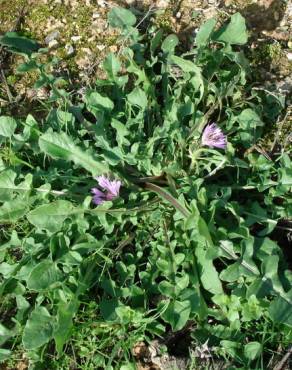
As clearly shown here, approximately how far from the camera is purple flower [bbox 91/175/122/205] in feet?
10.0

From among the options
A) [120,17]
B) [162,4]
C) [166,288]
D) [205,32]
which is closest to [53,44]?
[120,17]

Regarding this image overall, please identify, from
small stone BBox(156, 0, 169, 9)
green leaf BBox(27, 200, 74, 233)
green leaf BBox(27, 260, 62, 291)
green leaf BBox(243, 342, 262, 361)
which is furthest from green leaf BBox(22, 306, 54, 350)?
small stone BBox(156, 0, 169, 9)

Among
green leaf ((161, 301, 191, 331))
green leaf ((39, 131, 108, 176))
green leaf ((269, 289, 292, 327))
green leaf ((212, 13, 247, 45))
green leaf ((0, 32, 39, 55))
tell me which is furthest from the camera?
green leaf ((0, 32, 39, 55))

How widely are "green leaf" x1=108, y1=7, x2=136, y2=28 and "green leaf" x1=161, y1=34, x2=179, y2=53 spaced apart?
0.65ft

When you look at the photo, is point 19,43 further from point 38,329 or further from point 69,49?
point 38,329

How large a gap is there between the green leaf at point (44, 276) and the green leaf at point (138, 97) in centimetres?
85

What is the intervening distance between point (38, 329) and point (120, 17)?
5.29 feet

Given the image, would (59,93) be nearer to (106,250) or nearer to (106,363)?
(106,250)

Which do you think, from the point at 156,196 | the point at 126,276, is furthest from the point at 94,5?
the point at 126,276

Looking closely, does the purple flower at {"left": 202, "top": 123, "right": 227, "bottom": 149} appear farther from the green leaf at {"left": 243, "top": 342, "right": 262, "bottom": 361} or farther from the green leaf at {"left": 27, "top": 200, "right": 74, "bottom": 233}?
the green leaf at {"left": 243, "top": 342, "right": 262, "bottom": 361}

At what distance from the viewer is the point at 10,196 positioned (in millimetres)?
3047

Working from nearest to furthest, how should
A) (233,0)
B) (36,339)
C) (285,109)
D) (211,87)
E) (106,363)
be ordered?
(36,339) → (106,363) → (211,87) → (285,109) → (233,0)

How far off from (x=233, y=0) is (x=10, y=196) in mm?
1681

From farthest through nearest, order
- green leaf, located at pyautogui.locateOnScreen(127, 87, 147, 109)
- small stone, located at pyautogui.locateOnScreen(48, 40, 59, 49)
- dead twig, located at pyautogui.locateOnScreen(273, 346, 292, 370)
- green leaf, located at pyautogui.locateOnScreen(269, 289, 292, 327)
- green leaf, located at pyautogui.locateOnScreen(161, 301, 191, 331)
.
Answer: small stone, located at pyautogui.locateOnScreen(48, 40, 59, 49)
green leaf, located at pyautogui.locateOnScreen(127, 87, 147, 109)
dead twig, located at pyautogui.locateOnScreen(273, 346, 292, 370)
green leaf, located at pyautogui.locateOnScreen(161, 301, 191, 331)
green leaf, located at pyautogui.locateOnScreen(269, 289, 292, 327)
